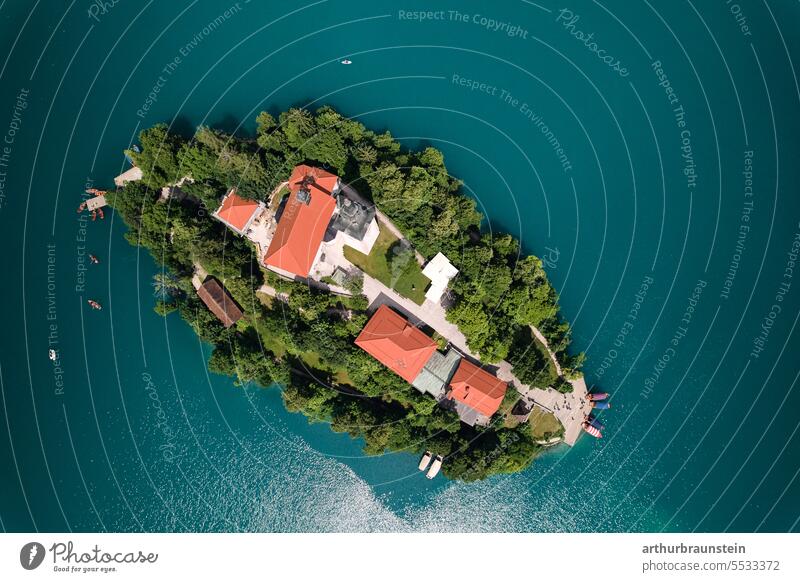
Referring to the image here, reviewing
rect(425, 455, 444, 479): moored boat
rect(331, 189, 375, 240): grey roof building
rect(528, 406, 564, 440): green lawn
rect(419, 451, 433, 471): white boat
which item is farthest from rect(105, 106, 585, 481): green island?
rect(528, 406, 564, 440): green lawn

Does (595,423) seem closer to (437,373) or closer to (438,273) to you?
(437,373)

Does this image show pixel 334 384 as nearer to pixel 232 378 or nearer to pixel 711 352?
pixel 232 378

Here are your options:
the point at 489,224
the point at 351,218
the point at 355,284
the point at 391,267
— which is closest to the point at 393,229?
the point at 391,267

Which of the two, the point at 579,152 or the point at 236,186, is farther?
the point at 579,152

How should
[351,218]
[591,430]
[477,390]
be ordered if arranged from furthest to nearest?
[591,430]
[477,390]
[351,218]

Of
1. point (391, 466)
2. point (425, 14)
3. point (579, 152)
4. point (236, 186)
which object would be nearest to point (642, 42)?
point (579, 152)

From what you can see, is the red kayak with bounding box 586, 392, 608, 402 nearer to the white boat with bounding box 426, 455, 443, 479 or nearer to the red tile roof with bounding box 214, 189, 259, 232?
the white boat with bounding box 426, 455, 443, 479
